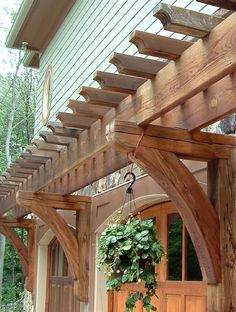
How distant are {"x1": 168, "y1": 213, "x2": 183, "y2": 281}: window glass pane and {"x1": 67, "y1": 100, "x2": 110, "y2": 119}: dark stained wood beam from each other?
122 cm

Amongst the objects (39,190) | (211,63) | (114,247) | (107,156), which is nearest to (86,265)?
(39,190)

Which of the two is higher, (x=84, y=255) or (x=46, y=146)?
(x=46, y=146)

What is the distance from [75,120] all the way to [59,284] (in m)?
4.09

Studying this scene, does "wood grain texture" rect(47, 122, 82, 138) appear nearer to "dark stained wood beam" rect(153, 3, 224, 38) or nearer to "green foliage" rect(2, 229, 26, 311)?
"dark stained wood beam" rect(153, 3, 224, 38)

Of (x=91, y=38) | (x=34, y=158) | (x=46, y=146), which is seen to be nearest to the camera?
(x=46, y=146)

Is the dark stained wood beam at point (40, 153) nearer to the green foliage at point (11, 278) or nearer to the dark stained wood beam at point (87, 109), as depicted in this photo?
the dark stained wood beam at point (87, 109)

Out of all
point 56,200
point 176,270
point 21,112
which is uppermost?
point 21,112

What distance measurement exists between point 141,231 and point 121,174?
6.63 feet

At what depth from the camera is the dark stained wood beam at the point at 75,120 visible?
4086mm

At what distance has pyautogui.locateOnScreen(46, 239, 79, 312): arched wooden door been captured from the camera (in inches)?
278

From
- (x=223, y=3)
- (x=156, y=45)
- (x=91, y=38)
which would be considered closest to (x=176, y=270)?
(x=156, y=45)

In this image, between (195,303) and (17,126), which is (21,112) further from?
(195,303)

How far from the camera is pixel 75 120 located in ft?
13.8

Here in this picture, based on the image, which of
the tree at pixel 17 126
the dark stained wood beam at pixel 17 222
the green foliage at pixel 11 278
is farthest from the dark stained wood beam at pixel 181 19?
the green foliage at pixel 11 278
